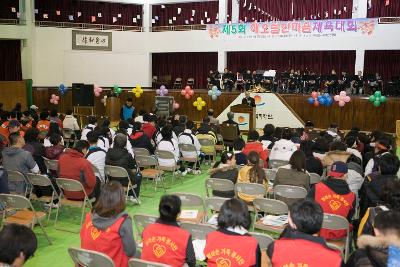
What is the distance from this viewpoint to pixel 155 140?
10.1m

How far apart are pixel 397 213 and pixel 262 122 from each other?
13.1m

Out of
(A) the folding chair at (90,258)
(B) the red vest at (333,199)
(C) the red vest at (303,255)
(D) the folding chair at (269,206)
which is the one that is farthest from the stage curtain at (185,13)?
(C) the red vest at (303,255)

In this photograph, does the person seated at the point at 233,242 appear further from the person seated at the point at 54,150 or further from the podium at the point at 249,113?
the podium at the point at 249,113

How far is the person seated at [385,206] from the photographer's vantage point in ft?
12.6

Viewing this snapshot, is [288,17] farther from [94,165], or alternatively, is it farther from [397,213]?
[397,213]

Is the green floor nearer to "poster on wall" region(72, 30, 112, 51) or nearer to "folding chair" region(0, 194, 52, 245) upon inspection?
"folding chair" region(0, 194, 52, 245)

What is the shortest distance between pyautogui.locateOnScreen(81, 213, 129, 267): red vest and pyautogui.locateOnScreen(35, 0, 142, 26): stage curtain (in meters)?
19.3

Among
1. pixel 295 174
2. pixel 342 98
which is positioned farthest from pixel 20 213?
pixel 342 98

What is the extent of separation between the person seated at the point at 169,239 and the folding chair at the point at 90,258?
0.38 metres

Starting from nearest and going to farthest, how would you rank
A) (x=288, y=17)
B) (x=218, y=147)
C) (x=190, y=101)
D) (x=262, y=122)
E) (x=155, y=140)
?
(x=155, y=140), (x=218, y=147), (x=262, y=122), (x=190, y=101), (x=288, y=17)

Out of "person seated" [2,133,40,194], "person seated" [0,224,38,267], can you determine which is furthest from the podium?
"person seated" [0,224,38,267]

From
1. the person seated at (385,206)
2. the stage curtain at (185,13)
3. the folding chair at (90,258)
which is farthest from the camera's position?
the stage curtain at (185,13)

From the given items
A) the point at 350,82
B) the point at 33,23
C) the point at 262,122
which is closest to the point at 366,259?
the point at 262,122

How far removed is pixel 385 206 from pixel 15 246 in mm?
3134
